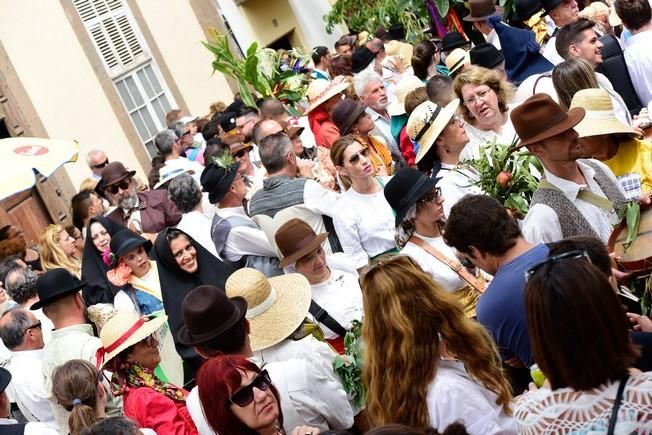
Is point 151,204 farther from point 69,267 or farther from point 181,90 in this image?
point 181,90

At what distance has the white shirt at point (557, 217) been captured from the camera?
4973 mm

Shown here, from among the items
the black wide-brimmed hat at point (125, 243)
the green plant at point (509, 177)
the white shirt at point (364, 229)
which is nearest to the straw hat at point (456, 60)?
the white shirt at point (364, 229)

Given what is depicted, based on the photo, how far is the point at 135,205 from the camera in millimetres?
10766

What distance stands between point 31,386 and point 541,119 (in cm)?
390

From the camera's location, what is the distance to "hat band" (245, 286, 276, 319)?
18.1 ft

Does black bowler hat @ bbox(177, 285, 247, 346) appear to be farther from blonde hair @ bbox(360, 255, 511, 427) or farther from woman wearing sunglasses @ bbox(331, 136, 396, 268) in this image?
woman wearing sunglasses @ bbox(331, 136, 396, 268)


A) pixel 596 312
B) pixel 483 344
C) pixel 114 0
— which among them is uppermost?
pixel 114 0

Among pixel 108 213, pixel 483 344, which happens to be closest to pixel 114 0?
pixel 108 213

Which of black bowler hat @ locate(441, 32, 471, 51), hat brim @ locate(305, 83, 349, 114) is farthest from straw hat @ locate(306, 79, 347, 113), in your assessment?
black bowler hat @ locate(441, 32, 471, 51)

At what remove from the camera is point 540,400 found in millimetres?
3217

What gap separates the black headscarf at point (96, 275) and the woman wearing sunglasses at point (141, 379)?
226 centimetres

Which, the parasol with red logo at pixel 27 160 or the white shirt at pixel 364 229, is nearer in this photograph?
the white shirt at pixel 364 229

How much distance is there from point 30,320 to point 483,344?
4068 mm

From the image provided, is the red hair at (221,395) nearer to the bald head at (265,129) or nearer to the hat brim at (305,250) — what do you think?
the hat brim at (305,250)
